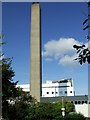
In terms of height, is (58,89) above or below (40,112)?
above

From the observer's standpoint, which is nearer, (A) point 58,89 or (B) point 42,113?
(B) point 42,113

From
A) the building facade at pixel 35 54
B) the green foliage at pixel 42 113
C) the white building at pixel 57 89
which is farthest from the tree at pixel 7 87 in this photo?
the white building at pixel 57 89

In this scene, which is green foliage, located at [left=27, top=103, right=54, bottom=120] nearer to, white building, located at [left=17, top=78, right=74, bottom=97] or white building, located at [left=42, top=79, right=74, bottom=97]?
white building, located at [left=17, top=78, right=74, bottom=97]

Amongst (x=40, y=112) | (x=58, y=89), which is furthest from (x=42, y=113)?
(x=58, y=89)

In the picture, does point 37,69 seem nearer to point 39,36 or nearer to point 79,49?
point 39,36

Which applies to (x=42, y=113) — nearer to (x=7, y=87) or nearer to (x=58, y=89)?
(x=7, y=87)

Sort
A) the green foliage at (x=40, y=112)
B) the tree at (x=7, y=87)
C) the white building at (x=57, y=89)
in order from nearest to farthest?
the tree at (x=7, y=87), the green foliage at (x=40, y=112), the white building at (x=57, y=89)

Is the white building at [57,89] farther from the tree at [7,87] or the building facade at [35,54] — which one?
the tree at [7,87]

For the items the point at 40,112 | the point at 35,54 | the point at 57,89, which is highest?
the point at 35,54

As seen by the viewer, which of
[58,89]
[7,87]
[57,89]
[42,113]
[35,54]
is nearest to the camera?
[7,87]

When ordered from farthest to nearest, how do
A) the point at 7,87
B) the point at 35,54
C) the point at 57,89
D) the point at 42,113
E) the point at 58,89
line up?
1. the point at 58,89
2. the point at 57,89
3. the point at 35,54
4. the point at 42,113
5. the point at 7,87

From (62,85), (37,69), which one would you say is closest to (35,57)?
(37,69)

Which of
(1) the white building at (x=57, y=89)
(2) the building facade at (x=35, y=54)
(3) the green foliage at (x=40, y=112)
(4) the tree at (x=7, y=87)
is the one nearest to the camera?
(4) the tree at (x=7, y=87)

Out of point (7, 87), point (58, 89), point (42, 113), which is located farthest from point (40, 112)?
point (58, 89)
